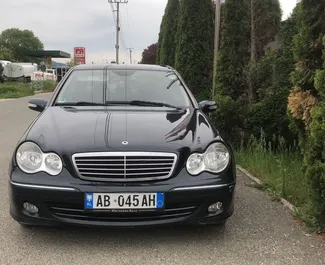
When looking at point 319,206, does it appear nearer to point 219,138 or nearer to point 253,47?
point 219,138

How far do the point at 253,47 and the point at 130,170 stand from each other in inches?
232

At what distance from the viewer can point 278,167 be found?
6.13 metres

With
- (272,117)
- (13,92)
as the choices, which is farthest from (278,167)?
(13,92)

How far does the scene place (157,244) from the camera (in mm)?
3740

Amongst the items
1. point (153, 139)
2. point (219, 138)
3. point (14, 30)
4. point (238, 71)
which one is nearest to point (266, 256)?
point (219, 138)

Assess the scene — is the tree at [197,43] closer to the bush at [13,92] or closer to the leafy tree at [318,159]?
the leafy tree at [318,159]

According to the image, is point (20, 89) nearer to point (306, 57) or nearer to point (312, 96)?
point (306, 57)

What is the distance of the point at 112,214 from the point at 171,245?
583 mm

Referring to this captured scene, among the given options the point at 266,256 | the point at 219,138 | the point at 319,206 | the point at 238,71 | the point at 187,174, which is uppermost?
the point at 238,71

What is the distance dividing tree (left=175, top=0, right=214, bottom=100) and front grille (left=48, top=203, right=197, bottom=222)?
10.5 meters

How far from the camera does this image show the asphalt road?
11.4 feet

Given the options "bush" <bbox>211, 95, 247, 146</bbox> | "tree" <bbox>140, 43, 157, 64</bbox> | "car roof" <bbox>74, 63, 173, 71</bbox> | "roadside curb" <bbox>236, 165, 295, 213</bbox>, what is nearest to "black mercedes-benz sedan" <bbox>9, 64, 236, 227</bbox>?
"roadside curb" <bbox>236, 165, 295, 213</bbox>

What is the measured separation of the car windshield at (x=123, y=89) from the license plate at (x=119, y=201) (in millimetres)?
1534

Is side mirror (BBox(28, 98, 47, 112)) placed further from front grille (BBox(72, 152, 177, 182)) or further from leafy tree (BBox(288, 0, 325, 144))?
leafy tree (BBox(288, 0, 325, 144))
